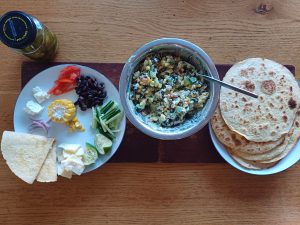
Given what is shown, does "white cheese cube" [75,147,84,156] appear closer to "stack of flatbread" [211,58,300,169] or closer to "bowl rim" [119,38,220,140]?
"bowl rim" [119,38,220,140]

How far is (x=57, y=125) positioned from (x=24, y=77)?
0.75 ft

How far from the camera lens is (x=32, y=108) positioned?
1386mm

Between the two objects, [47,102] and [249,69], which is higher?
[249,69]

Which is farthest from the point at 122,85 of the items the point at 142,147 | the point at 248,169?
the point at 248,169

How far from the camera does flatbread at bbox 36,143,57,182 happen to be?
1.38 meters

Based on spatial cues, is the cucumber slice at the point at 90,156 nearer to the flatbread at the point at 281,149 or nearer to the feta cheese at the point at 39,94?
the feta cheese at the point at 39,94

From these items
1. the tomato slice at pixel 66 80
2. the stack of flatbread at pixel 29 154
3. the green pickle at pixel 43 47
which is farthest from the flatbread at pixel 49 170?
the green pickle at pixel 43 47

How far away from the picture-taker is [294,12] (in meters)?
1.51

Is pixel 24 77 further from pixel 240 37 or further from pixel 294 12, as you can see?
pixel 294 12

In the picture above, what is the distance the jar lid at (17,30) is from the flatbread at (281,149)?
82 centimetres

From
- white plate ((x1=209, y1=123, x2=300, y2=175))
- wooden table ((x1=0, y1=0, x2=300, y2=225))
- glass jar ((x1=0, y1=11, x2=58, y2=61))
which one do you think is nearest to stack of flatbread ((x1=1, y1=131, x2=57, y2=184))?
wooden table ((x1=0, y1=0, x2=300, y2=225))

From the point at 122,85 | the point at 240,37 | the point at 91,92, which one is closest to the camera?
the point at 122,85

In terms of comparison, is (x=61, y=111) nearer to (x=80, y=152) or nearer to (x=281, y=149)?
(x=80, y=152)

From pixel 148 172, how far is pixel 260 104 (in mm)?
481
